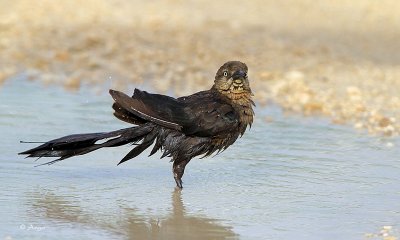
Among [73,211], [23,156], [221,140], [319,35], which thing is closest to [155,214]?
[73,211]

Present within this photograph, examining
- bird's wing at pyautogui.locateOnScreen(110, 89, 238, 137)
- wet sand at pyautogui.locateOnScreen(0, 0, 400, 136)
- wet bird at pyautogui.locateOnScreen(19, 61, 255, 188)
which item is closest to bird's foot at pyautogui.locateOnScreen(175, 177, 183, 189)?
wet bird at pyautogui.locateOnScreen(19, 61, 255, 188)

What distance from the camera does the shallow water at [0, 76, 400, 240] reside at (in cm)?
580

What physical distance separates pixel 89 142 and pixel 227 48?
266 inches

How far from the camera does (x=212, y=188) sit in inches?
273

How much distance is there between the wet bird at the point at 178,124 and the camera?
697 cm

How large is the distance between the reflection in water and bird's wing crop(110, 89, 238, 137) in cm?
78

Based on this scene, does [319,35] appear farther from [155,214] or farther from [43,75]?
[155,214]

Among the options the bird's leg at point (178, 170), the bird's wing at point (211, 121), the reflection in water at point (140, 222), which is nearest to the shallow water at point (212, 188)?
the reflection in water at point (140, 222)

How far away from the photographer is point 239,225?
589 cm

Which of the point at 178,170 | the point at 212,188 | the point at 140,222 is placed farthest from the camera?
the point at 178,170

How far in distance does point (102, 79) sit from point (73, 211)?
567cm

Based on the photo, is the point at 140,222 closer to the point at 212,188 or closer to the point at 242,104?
the point at 212,188

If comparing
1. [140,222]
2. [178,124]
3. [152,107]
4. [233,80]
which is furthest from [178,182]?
[140,222]

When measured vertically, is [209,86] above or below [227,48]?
below
